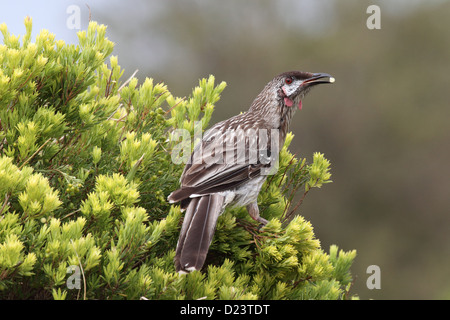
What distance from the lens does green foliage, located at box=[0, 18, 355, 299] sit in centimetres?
241

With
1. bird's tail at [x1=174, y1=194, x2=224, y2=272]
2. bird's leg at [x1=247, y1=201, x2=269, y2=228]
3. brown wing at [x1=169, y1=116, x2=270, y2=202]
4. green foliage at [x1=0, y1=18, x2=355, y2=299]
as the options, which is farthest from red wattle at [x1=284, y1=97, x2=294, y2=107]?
bird's tail at [x1=174, y1=194, x2=224, y2=272]

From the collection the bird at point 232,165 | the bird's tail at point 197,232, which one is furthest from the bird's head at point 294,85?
the bird's tail at point 197,232

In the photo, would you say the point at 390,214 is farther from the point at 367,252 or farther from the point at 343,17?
the point at 343,17

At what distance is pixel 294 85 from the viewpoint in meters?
4.67

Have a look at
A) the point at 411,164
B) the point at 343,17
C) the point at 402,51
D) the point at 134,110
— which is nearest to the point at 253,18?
the point at 343,17

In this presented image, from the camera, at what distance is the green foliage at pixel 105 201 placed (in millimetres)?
2410

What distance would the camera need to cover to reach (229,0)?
17.4 m

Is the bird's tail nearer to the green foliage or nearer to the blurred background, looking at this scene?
the green foliage

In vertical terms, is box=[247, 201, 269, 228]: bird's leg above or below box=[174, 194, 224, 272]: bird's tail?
above

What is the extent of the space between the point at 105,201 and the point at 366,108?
46.6 feet

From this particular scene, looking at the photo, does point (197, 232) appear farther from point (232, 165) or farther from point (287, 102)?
point (287, 102)

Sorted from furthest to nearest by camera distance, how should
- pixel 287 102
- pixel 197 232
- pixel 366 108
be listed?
pixel 366 108, pixel 287 102, pixel 197 232

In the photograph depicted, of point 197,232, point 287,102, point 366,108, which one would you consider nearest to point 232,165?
point 197,232

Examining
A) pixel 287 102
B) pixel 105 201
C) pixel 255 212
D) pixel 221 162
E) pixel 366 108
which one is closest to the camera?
pixel 105 201
